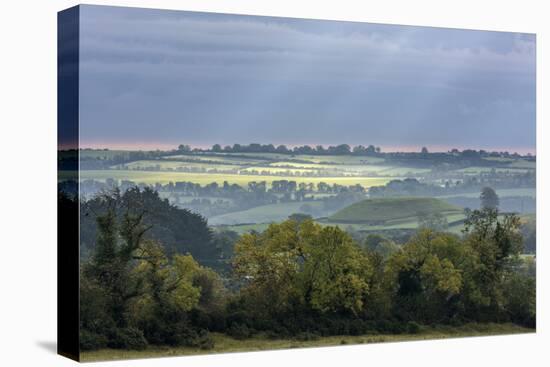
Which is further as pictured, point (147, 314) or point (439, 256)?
point (439, 256)

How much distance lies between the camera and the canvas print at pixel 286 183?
19.5 m

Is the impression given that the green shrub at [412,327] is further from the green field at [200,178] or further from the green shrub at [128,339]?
the green shrub at [128,339]

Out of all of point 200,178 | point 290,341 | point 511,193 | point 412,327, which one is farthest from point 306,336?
point 511,193

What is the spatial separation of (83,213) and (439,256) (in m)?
5.53

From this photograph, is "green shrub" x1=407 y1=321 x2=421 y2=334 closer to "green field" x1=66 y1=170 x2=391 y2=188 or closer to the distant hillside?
the distant hillside

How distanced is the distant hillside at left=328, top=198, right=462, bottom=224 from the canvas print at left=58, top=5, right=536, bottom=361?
0.03 m

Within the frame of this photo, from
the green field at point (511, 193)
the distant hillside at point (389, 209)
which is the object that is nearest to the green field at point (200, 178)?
the distant hillside at point (389, 209)

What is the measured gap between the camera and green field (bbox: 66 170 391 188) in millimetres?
19562

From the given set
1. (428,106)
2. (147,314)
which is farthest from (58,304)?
(428,106)

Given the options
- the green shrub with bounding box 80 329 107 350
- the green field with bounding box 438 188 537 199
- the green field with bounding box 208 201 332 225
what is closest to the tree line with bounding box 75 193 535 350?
the green shrub with bounding box 80 329 107 350

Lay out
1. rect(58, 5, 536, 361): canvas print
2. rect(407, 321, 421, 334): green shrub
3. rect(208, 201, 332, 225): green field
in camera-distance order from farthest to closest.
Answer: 1. rect(407, 321, 421, 334): green shrub
2. rect(208, 201, 332, 225): green field
3. rect(58, 5, 536, 361): canvas print

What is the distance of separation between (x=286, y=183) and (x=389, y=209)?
5.52 ft

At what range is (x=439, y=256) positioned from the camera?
71.4ft

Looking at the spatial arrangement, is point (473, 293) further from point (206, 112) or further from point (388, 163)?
point (206, 112)
